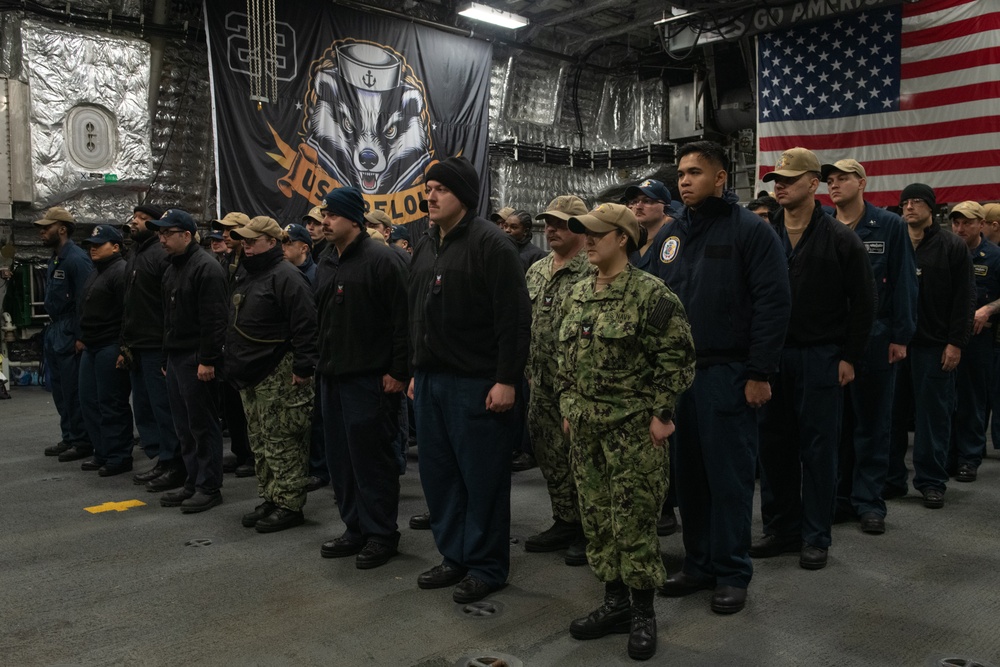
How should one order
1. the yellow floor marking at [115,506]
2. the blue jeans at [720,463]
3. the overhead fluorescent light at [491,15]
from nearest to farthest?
1. the blue jeans at [720,463]
2. the yellow floor marking at [115,506]
3. the overhead fluorescent light at [491,15]

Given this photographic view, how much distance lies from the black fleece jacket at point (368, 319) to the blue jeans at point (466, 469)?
0.96ft

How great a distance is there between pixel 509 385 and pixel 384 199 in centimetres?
796

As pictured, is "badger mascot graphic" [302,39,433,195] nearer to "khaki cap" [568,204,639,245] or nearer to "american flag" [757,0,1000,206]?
"american flag" [757,0,1000,206]

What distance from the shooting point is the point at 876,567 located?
3.46 meters

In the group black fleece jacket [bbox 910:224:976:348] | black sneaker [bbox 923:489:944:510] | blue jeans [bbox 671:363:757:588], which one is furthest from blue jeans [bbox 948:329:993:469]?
blue jeans [bbox 671:363:757:588]

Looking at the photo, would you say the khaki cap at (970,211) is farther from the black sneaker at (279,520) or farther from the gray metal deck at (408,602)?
the black sneaker at (279,520)

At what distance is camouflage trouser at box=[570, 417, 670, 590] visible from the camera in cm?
263

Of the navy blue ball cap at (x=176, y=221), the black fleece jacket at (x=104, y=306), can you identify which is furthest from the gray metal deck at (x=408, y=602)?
the navy blue ball cap at (x=176, y=221)

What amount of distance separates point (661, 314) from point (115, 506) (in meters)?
3.72

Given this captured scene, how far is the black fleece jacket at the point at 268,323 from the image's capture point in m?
4.10

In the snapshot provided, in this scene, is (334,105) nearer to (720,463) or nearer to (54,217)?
(54,217)

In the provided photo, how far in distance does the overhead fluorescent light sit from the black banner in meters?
0.99

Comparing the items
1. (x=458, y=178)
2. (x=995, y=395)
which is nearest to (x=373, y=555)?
(x=458, y=178)

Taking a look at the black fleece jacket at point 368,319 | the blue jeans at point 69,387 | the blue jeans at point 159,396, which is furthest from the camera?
the blue jeans at point 69,387
